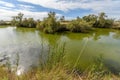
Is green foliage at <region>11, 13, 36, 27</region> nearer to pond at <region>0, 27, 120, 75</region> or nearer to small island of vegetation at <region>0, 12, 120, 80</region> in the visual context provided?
small island of vegetation at <region>0, 12, 120, 80</region>

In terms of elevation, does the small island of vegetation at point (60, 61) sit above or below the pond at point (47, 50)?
above

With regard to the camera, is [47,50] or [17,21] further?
[17,21]

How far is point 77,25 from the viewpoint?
104 ft

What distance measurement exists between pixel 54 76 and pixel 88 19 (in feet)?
145

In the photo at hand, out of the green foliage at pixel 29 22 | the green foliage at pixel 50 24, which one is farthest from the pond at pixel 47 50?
the green foliage at pixel 29 22

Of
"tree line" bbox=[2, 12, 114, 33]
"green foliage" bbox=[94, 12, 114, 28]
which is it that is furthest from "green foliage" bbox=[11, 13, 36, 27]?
"green foliage" bbox=[94, 12, 114, 28]

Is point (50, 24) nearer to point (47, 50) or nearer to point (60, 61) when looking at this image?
point (47, 50)

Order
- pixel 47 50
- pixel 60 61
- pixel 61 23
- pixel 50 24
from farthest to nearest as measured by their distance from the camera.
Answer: pixel 61 23 → pixel 50 24 → pixel 47 50 → pixel 60 61

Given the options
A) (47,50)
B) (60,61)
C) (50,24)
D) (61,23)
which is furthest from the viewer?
(61,23)

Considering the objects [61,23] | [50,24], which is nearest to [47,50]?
[50,24]

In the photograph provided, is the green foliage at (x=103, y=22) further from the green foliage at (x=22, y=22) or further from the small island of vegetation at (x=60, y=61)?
the green foliage at (x=22, y=22)

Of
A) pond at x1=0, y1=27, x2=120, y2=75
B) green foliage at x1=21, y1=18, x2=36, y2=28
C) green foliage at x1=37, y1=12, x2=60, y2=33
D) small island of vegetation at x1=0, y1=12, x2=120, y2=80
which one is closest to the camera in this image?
small island of vegetation at x1=0, y1=12, x2=120, y2=80

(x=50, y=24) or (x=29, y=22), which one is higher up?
(x=50, y=24)

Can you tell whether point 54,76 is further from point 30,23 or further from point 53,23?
point 30,23
